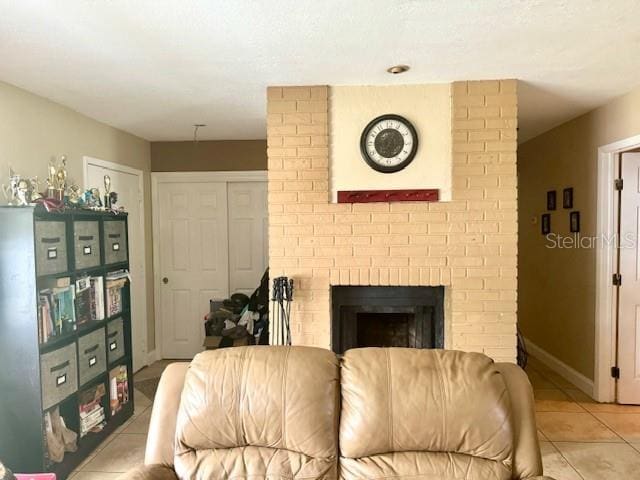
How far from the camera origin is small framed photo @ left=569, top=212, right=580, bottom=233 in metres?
3.85

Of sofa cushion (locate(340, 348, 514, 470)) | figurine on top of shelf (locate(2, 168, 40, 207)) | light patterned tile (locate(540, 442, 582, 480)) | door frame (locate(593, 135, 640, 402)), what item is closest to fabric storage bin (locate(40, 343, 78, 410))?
figurine on top of shelf (locate(2, 168, 40, 207))

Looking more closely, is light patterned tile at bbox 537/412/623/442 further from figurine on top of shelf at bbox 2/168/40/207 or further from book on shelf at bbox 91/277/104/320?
figurine on top of shelf at bbox 2/168/40/207

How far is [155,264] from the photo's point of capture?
473 centimetres

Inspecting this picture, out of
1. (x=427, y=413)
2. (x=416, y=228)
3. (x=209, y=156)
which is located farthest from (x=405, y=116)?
(x=209, y=156)

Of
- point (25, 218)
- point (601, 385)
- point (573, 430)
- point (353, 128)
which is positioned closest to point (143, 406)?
point (25, 218)

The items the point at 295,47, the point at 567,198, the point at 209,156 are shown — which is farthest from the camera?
the point at 209,156

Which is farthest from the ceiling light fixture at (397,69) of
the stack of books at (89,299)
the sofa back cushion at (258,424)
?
the stack of books at (89,299)

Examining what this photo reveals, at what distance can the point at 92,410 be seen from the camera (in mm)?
2914

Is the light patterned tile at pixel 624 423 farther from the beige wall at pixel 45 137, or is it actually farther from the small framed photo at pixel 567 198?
the beige wall at pixel 45 137

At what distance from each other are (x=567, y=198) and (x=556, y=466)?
2.38m

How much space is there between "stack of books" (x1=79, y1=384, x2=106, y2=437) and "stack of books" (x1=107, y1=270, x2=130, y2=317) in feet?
1.73

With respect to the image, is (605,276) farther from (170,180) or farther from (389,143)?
(170,180)

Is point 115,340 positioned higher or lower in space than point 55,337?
lower

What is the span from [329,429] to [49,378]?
1.78m
